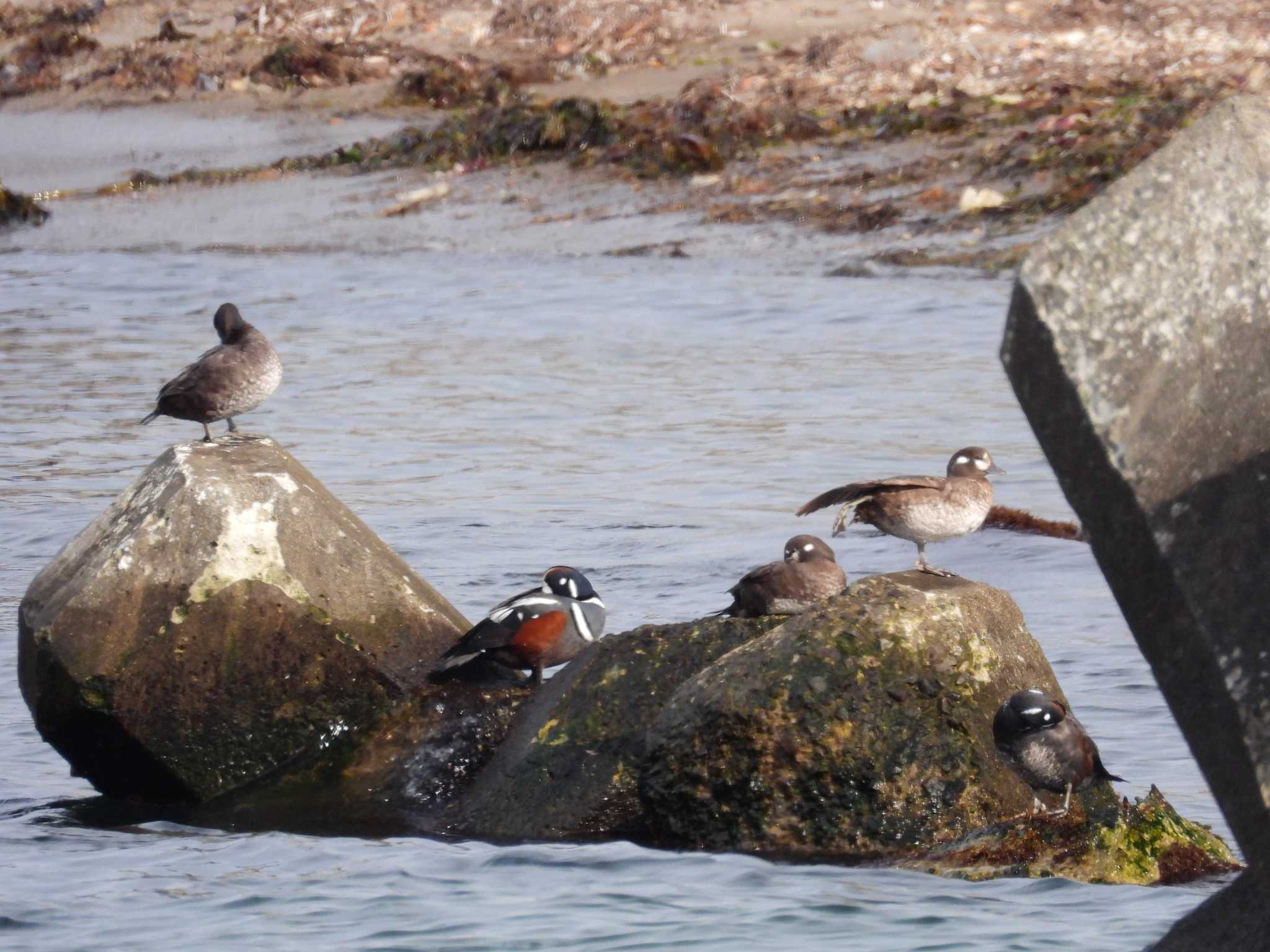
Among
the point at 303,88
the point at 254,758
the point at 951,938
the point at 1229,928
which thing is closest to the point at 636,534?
the point at 254,758

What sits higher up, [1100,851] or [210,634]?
[210,634]

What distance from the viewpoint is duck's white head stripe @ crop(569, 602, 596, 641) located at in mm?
7379

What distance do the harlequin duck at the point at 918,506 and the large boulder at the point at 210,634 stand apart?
1711 millimetres

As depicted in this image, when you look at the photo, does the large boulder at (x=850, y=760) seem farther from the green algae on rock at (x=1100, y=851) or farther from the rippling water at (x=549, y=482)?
→ the rippling water at (x=549, y=482)

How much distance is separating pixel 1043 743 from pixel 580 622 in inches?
88.1

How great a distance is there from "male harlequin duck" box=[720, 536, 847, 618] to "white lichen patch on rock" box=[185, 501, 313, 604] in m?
1.66

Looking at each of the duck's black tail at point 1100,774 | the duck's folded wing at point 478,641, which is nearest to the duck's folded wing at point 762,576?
the duck's folded wing at point 478,641

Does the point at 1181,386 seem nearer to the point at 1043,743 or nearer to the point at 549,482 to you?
the point at 1043,743

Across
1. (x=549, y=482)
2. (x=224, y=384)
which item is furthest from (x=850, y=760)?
(x=549, y=482)

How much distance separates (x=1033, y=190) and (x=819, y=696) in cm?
1299

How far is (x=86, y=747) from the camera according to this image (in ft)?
22.9

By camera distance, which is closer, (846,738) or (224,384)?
(846,738)

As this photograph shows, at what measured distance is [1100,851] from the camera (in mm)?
5762

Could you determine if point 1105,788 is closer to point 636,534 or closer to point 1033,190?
Result: point 636,534
